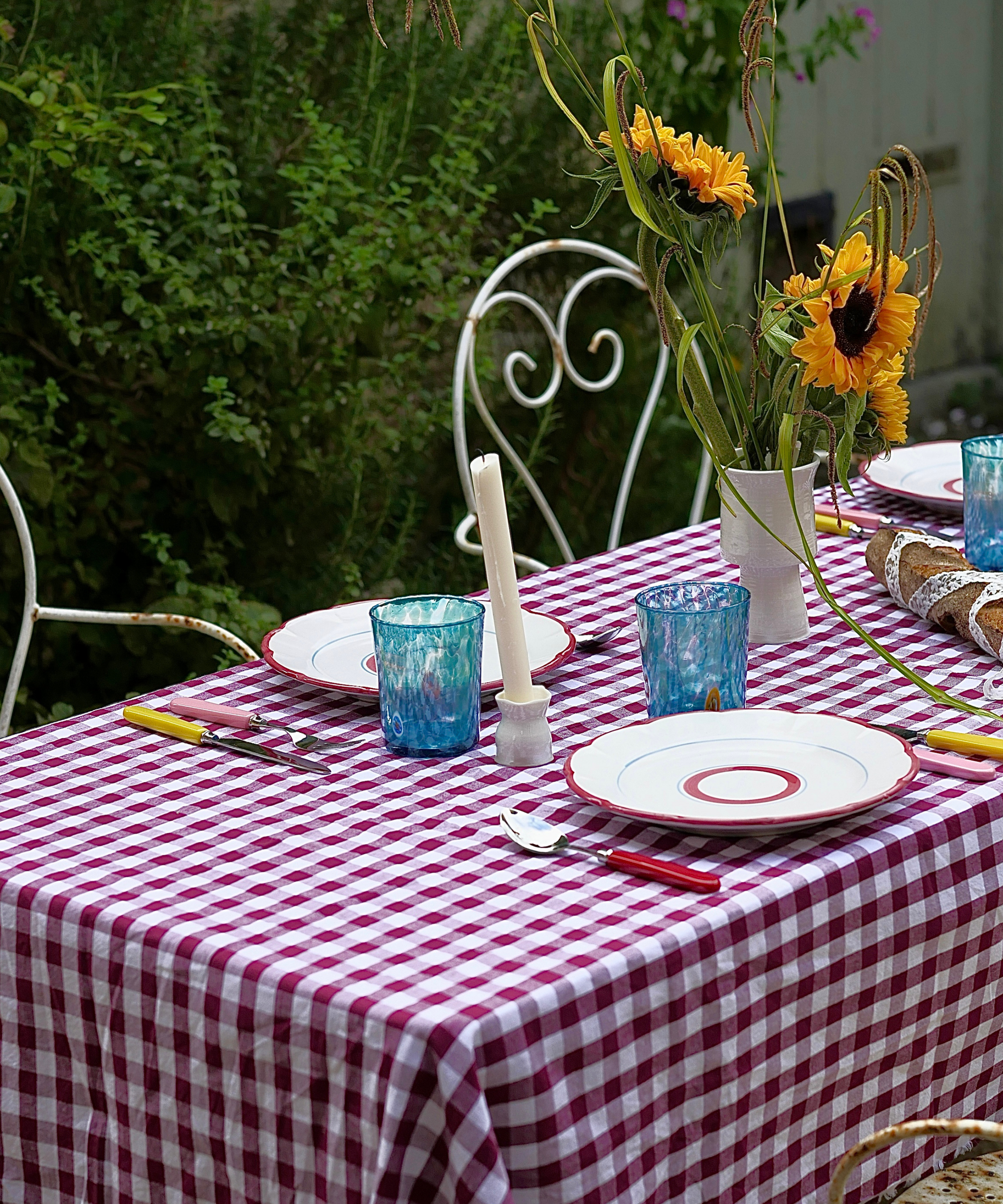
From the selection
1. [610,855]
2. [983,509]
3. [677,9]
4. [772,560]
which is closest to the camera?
[610,855]

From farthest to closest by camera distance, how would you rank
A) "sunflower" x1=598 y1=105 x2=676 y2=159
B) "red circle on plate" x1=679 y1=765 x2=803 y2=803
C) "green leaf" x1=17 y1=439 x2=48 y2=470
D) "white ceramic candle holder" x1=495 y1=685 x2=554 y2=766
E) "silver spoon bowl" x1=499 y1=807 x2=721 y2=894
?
"green leaf" x1=17 y1=439 x2=48 y2=470
"sunflower" x1=598 y1=105 x2=676 y2=159
"white ceramic candle holder" x1=495 y1=685 x2=554 y2=766
"red circle on plate" x1=679 y1=765 x2=803 y2=803
"silver spoon bowl" x1=499 y1=807 x2=721 y2=894

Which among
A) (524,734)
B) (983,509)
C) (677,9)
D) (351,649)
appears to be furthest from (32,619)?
(677,9)

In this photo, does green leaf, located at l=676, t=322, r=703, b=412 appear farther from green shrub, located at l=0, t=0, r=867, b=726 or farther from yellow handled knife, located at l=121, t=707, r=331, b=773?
green shrub, located at l=0, t=0, r=867, b=726

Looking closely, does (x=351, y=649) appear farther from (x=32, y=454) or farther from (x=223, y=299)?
(x=223, y=299)

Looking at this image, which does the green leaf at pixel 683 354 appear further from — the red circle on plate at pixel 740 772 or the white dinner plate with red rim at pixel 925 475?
the white dinner plate with red rim at pixel 925 475

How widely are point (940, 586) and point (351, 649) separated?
56cm

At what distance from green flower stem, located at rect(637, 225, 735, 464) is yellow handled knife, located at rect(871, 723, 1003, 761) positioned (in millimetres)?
324

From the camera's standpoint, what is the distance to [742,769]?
1.20 meters

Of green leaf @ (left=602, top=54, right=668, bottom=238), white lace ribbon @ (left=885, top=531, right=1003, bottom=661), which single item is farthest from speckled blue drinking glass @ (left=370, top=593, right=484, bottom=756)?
white lace ribbon @ (left=885, top=531, right=1003, bottom=661)

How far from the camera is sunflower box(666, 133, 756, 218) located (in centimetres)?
137

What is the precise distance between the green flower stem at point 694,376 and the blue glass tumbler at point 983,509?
283 millimetres

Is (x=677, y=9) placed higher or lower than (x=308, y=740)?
higher

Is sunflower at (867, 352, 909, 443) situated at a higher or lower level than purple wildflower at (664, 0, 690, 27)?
lower

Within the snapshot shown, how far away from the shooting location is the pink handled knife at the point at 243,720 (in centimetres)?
131
